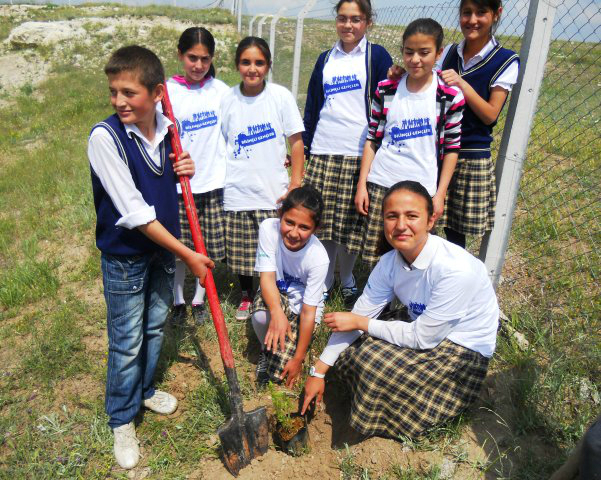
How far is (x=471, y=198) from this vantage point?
99.3 inches

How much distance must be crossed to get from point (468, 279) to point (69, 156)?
678cm

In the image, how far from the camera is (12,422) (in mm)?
2375

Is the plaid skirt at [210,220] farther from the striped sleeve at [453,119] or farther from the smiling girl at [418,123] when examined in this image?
the striped sleeve at [453,119]

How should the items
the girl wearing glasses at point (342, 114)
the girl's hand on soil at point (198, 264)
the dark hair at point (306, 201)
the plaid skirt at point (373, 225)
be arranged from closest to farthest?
the girl's hand on soil at point (198, 264), the dark hair at point (306, 201), the plaid skirt at point (373, 225), the girl wearing glasses at point (342, 114)

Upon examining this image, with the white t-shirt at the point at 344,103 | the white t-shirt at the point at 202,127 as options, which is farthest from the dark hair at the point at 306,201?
the white t-shirt at the point at 202,127

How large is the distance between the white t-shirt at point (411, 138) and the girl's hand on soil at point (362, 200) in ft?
0.54

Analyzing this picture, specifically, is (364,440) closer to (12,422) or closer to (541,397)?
(541,397)

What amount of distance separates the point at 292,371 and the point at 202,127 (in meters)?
1.51

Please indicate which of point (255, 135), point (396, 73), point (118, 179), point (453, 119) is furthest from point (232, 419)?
point (396, 73)

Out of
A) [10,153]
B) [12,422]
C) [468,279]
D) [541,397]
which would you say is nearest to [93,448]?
[12,422]

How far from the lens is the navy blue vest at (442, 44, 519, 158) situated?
7.54 feet

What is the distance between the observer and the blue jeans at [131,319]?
1977mm

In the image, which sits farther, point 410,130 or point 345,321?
point 410,130

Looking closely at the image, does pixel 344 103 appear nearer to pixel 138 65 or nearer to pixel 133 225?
pixel 138 65
